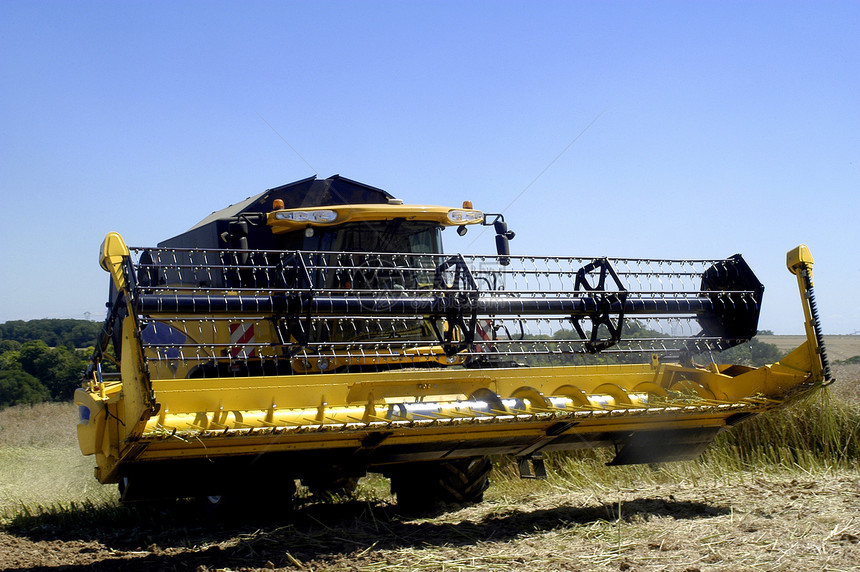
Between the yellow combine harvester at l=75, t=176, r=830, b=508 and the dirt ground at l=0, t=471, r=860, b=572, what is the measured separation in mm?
346

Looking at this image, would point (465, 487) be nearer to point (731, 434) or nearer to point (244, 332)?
point (244, 332)

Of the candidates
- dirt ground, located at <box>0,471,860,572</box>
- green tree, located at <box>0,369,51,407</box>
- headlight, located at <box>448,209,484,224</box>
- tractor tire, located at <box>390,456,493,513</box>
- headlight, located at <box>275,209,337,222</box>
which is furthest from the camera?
green tree, located at <box>0,369,51,407</box>

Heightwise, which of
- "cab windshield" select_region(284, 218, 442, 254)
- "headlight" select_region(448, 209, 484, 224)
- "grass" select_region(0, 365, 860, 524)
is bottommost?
"grass" select_region(0, 365, 860, 524)

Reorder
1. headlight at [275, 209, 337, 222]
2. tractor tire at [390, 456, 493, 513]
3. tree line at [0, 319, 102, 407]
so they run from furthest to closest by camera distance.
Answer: tree line at [0, 319, 102, 407]
headlight at [275, 209, 337, 222]
tractor tire at [390, 456, 493, 513]

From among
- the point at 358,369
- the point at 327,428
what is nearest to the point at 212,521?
the point at 358,369

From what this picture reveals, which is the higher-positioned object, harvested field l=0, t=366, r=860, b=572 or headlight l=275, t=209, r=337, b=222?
headlight l=275, t=209, r=337, b=222

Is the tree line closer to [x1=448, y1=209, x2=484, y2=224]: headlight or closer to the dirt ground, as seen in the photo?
[x1=448, y1=209, x2=484, y2=224]: headlight

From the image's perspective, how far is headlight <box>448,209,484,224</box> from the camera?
7340 mm

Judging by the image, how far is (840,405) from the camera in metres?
8.13

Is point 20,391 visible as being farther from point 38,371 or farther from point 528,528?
point 528,528

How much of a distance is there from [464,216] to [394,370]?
72.9 inches

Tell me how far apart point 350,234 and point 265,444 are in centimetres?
267

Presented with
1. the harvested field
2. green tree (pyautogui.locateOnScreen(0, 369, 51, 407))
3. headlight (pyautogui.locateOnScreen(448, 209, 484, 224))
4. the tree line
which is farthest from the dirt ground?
green tree (pyautogui.locateOnScreen(0, 369, 51, 407))

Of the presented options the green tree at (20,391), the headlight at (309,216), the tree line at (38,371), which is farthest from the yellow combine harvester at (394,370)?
the green tree at (20,391)
